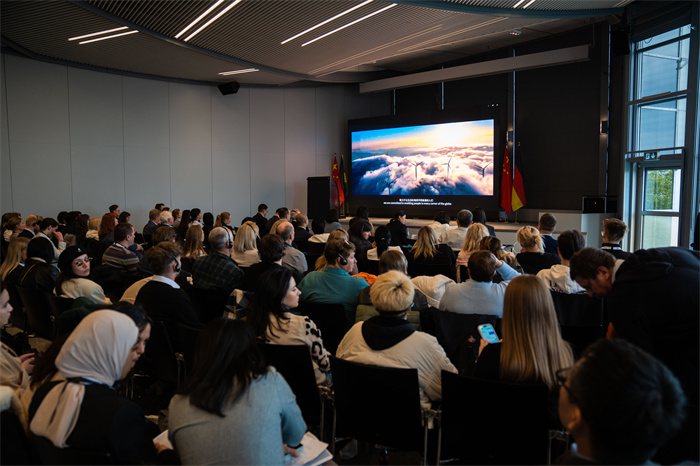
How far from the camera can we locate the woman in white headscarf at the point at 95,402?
1.58 m

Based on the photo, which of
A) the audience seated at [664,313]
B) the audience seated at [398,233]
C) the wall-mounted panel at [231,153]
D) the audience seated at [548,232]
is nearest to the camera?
the audience seated at [664,313]

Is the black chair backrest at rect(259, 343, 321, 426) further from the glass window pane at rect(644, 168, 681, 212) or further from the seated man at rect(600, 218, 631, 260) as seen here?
the glass window pane at rect(644, 168, 681, 212)

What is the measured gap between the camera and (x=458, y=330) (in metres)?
3.09

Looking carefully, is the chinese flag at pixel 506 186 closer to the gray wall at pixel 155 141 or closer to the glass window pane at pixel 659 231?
the glass window pane at pixel 659 231

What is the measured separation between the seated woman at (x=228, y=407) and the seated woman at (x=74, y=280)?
2.38 m

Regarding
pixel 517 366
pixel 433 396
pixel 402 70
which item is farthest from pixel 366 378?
pixel 402 70

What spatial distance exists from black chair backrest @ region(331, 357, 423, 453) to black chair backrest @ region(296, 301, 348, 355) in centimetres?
107

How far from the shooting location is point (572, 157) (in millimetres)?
10430

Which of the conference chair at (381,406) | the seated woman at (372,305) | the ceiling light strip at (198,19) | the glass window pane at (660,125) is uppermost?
the ceiling light strip at (198,19)

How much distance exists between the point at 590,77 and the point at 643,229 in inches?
127

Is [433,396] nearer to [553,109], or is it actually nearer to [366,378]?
[366,378]

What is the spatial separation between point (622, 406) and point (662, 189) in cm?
898

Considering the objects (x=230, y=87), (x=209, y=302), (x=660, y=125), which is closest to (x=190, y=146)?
(x=230, y=87)

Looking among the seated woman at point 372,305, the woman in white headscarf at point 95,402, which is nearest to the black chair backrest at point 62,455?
the woman in white headscarf at point 95,402
